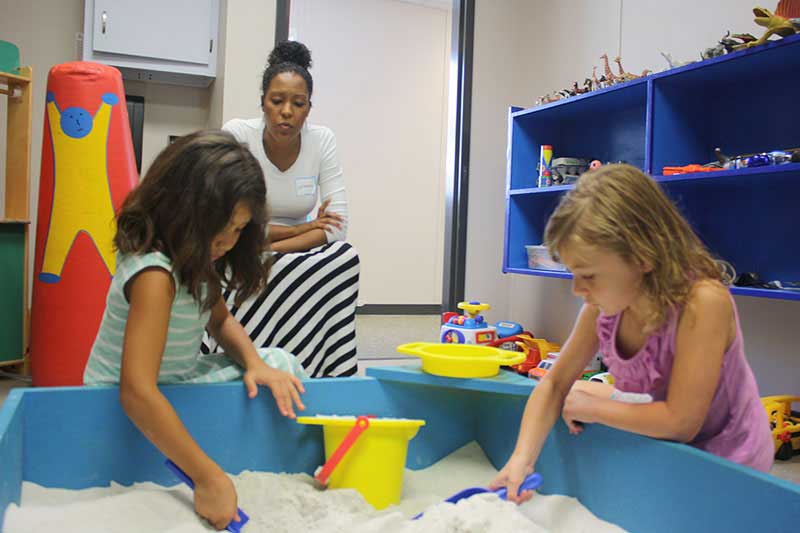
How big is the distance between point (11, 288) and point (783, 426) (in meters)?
2.60

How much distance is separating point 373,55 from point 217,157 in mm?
4056

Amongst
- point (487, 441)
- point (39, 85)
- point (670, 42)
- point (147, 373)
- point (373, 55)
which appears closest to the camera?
point (147, 373)

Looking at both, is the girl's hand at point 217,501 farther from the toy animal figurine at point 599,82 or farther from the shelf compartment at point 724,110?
the toy animal figurine at point 599,82

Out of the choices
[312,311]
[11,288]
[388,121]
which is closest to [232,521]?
[312,311]


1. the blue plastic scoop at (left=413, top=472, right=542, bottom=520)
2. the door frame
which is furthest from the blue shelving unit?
the blue plastic scoop at (left=413, top=472, right=542, bottom=520)

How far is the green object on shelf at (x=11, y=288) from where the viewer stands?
244cm

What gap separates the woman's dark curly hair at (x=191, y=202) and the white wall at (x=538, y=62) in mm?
1686

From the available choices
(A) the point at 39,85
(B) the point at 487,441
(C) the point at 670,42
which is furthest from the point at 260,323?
(A) the point at 39,85

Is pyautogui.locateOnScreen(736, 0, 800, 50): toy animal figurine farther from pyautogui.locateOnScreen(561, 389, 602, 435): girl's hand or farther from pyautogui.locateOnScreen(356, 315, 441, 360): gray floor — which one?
pyautogui.locateOnScreen(356, 315, 441, 360): gray floor

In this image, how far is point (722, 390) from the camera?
903mm

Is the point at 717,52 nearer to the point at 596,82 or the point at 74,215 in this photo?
the point at 596,82

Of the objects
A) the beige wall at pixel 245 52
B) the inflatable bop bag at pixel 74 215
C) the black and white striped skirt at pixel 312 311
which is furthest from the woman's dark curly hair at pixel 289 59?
the beige wall at pixel 245 52

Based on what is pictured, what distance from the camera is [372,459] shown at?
1015 millimetres

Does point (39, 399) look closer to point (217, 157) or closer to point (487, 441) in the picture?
point (217, 157)
